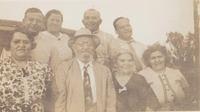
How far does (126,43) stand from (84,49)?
0.20 meters

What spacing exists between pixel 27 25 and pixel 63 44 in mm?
185

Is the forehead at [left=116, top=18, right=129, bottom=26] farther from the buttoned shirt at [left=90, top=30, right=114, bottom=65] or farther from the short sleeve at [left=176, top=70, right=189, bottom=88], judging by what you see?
the short sleeve at [left=176, top=70, right=189, bottom=88]

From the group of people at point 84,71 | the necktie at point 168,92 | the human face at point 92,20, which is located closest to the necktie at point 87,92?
the group of people at point 84,71

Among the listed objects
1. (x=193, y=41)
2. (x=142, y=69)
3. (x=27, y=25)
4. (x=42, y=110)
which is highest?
(x=27, y=25)

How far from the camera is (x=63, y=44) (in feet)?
5.51

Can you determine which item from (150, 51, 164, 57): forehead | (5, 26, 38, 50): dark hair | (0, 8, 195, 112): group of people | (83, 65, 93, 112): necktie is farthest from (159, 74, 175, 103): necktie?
(5, 26, 38, 50): dark hair

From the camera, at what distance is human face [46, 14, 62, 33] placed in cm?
169

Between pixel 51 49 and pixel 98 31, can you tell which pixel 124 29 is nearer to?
pixel 98 31

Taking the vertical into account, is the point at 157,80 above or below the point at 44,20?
below

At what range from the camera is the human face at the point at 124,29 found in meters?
1.70

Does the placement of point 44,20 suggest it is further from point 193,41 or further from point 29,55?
point 193,41

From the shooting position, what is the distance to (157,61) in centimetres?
171

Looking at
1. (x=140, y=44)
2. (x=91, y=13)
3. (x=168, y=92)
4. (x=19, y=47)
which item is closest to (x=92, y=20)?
(x=91, y=13)

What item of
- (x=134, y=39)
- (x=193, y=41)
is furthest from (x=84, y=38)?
(x=193, y=41)
